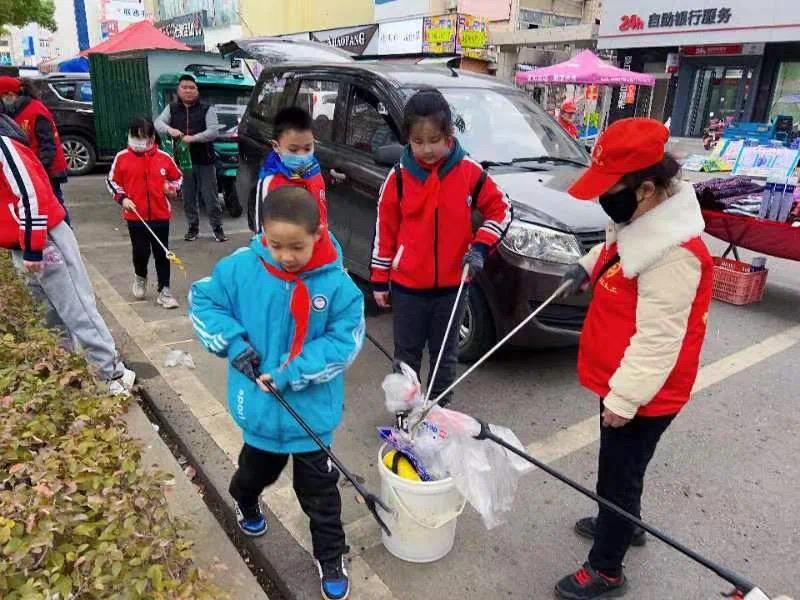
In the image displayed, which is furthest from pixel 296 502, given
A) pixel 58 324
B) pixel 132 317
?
pixel 132 317

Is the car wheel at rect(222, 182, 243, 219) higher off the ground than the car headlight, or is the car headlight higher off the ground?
the car headlight

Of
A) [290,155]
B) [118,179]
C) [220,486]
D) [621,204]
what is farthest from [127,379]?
[621,204]

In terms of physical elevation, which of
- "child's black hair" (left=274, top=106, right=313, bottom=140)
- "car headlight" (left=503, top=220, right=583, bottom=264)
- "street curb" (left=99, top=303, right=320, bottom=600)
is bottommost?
"street curb" (left=99, top=303, right=320, bottom=600)

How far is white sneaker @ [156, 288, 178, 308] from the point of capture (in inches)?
205

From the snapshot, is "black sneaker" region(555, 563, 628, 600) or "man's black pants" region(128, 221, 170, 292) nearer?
"black sneaker" region(555, 563, 628, 600)

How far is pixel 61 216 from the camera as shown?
3.40m

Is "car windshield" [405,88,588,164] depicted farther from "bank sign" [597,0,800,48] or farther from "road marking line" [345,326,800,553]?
"bank sign" [597,0,800,48]

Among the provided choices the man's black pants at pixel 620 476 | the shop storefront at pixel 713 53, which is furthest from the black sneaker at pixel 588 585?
the shop storefront at pixel 713 53

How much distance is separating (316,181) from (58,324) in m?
1.75

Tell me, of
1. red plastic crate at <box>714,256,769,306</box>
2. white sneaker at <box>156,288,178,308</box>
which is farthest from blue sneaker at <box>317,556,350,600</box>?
red plastic crate at <box>714,256,769,306</box>

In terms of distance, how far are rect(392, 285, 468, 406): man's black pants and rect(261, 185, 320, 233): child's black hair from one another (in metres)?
1.24

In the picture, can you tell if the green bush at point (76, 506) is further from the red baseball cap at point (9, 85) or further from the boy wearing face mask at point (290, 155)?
the red baseball cap at point (9, 85)

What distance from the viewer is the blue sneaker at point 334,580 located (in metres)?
2.33

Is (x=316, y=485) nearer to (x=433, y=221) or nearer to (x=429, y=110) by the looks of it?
(x=433, y=221)
